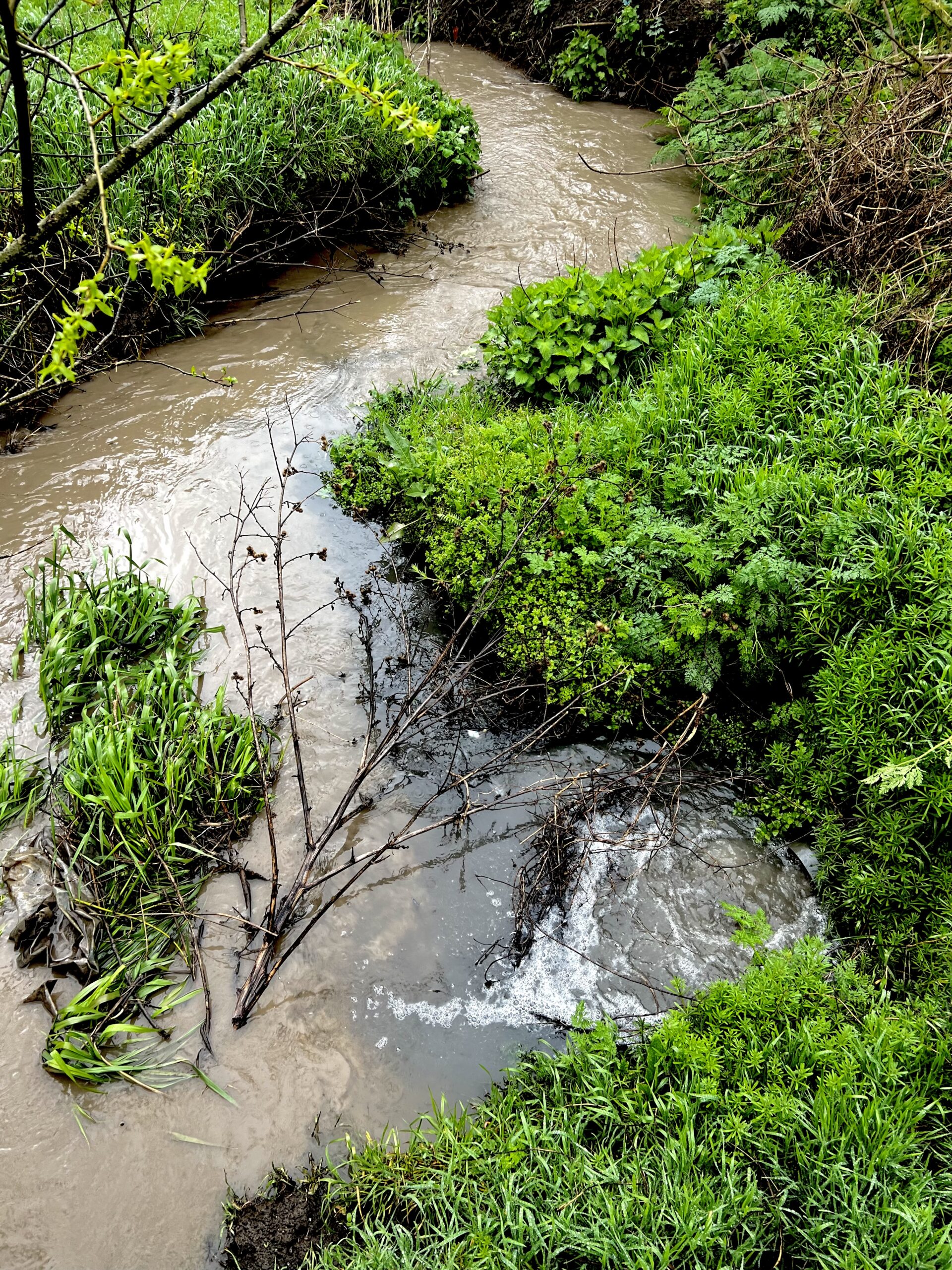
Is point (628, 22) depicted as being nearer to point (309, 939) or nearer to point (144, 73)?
point (144, 73)

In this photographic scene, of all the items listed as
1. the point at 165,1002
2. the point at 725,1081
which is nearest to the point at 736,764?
the point at 725,1081

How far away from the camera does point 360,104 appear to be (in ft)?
23.8

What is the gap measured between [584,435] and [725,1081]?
375 centimetres

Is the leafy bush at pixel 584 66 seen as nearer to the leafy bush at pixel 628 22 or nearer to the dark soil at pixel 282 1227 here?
the leafy bush at pixel 628 22

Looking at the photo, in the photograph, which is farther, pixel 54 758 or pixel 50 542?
pixel 50 542

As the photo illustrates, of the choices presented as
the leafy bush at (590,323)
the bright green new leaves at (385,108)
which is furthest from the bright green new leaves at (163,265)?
the leafy bush at (590,323)

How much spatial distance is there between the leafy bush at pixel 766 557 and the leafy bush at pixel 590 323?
0.44 m

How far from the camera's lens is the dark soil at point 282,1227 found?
9.43 feet

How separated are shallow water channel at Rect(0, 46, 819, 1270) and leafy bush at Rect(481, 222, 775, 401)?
3.84 feet

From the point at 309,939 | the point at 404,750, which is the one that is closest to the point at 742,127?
the point at 404,750

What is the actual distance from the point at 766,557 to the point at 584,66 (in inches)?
390

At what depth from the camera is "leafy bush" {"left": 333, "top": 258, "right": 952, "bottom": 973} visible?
3.76 m

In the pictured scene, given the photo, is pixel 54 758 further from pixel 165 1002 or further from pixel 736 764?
pixel 736 764

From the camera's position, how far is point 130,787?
3.86 m
